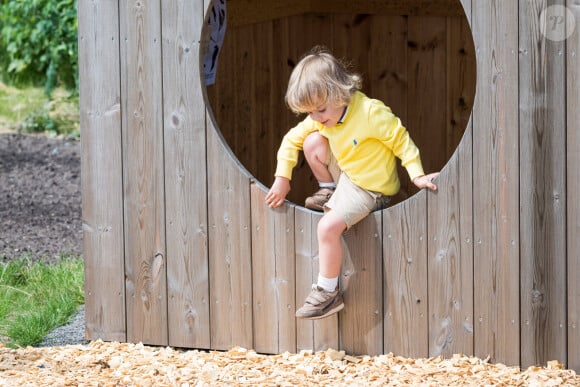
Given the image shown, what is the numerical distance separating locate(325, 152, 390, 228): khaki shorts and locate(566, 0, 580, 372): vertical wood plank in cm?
79

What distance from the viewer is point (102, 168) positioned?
5211 millimetres

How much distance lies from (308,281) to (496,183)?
35.9 inches

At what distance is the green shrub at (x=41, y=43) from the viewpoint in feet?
37.7

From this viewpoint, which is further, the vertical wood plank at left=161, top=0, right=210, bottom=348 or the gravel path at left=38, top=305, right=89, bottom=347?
the gravel path at left=38, top=305, right=89, bottom=347

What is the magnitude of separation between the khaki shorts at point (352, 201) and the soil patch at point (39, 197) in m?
2.92

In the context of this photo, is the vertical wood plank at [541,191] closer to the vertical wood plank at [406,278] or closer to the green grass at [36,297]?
the vertical wood plank at [406,278]

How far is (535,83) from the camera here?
4.43 m

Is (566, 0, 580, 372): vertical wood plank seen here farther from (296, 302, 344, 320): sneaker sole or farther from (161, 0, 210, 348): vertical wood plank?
(161, 0, 210, 348): vertical wood plank

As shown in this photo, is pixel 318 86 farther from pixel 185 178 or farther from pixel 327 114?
pixel 185 178

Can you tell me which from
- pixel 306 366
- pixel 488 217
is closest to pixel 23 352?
pixel 306 366

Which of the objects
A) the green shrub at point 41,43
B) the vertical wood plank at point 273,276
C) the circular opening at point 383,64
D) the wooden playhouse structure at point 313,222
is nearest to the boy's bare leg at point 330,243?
the wooden playhouse structure at point 313,222

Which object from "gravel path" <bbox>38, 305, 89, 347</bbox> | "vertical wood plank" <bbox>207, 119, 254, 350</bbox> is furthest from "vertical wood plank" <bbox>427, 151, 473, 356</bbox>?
"gravel path" <bbox>38, 305, 89, 347</bbox>

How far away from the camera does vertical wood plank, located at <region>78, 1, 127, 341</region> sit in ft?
16.9

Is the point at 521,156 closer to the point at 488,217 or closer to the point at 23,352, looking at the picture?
the point at 488,217
